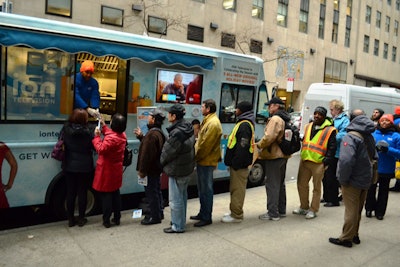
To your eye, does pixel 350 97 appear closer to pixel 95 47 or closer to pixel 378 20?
pixel 95 47

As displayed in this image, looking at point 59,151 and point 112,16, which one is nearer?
point 59,151

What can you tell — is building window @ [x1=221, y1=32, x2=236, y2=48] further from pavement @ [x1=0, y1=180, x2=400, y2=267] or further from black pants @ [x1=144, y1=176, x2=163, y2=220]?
black pants @ [x1=144, y1=176, x2=163, y2=220]

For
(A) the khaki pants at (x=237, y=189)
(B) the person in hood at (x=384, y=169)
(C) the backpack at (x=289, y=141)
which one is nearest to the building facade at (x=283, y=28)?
(B) the person in hood at (x=384, y=169)

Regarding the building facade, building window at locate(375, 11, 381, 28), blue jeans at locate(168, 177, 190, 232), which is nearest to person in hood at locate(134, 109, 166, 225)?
blue jeans at locate(168, 177, 190, 232)

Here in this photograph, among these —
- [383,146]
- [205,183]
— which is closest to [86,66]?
[205,183]

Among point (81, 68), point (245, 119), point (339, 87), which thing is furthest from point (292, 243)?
point (339, 87)

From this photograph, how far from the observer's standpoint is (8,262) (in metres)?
4.11

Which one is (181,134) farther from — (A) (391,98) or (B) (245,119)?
(A) (391,98)

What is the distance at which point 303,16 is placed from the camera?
32500mm

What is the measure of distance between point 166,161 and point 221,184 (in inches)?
158

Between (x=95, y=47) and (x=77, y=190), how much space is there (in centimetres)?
201

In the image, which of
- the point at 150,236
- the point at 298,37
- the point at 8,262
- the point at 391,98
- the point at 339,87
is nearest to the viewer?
the point at 8,262

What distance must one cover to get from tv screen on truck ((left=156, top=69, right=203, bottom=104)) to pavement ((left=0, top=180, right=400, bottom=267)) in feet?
6.47

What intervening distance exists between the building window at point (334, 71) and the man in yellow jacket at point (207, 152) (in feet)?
106
